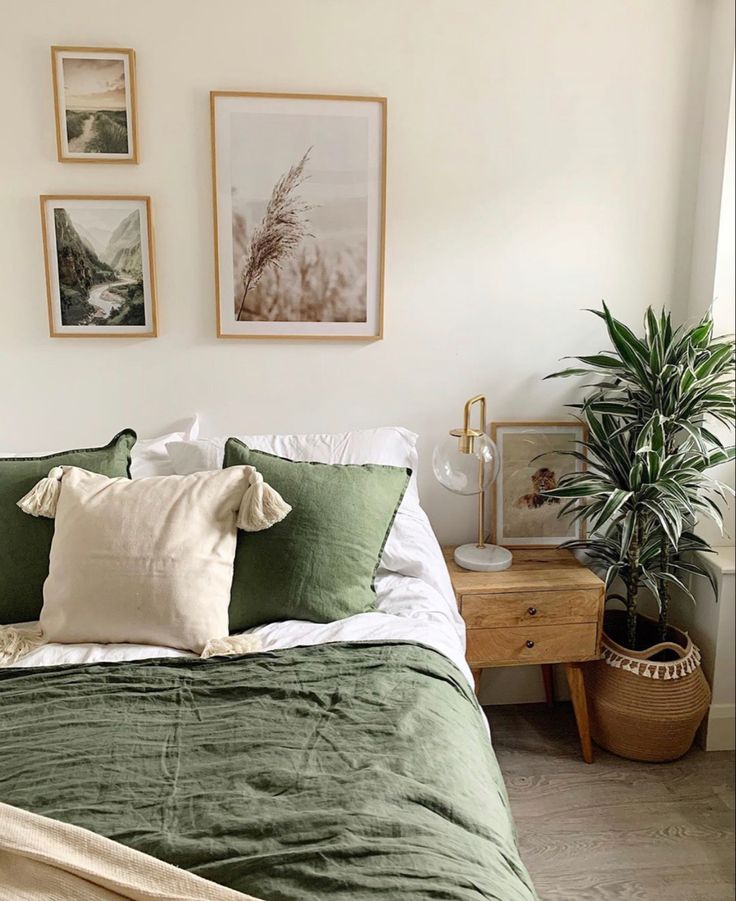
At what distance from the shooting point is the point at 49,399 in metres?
2.53

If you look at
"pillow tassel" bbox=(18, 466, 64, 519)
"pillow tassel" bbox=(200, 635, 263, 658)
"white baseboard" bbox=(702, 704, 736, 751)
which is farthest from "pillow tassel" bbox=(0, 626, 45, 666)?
"white baseboard" bbox=(702, 704, 736, 751)

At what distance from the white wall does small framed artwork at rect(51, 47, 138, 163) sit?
0.04 m

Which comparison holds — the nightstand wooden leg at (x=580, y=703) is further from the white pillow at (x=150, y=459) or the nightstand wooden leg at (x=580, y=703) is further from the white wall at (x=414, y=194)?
the white pillow at (x=150, y=459)

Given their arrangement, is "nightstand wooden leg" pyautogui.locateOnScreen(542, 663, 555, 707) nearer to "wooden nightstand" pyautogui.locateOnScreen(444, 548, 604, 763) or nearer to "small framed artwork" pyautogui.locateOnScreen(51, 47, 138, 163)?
"wooden nightstand" pyautogui.locateOnScreen(444, 548, 604, 763)

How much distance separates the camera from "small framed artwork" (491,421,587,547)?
269cm

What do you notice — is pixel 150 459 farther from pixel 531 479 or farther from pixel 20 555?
pixel 531 479

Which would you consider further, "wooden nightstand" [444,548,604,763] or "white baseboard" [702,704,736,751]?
"white baseboard" [702,704,736,751]

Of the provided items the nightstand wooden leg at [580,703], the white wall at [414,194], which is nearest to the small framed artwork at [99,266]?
the white wall at [414,194]

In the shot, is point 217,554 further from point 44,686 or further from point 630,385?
point 630,385

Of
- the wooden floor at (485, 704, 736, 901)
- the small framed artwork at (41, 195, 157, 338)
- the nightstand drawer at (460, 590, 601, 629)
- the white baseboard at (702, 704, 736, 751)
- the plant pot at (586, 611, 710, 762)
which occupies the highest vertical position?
the small framed artwork at (41, 195, 157, 338)

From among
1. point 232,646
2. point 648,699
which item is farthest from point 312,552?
point 648,699

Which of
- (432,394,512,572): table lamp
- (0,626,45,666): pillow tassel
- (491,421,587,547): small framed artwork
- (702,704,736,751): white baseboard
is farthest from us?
(491,421,587,547): small framed artwork

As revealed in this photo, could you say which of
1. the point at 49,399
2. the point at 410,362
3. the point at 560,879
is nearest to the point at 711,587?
the point at 560,879

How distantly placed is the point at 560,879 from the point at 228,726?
1097mm
